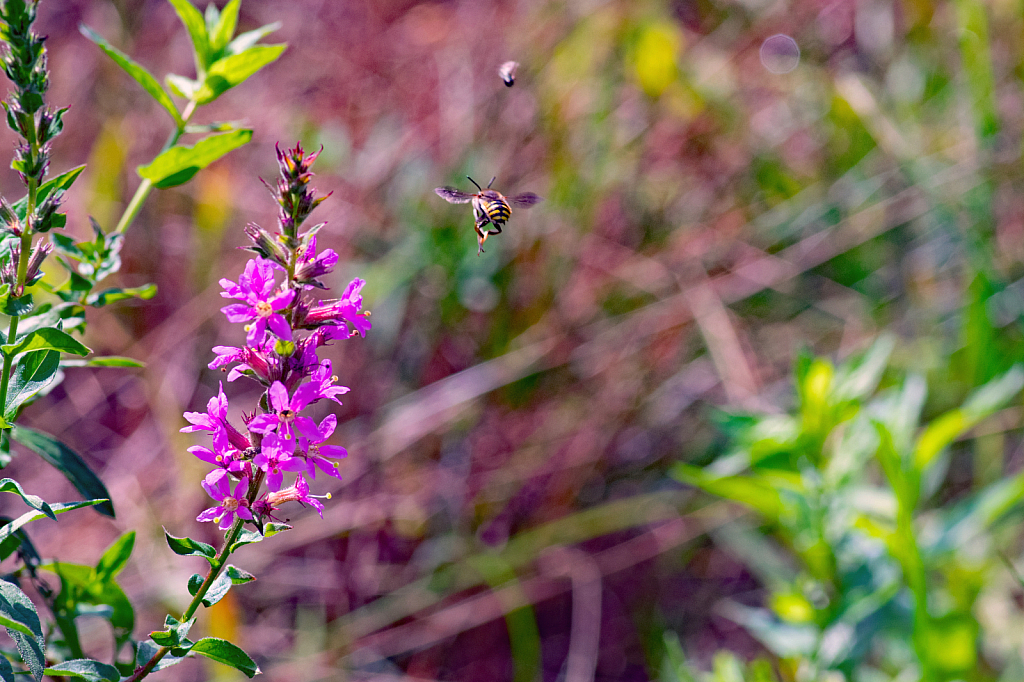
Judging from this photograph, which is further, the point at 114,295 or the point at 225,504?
the point at 114,295

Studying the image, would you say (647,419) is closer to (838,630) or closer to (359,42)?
(838,630)

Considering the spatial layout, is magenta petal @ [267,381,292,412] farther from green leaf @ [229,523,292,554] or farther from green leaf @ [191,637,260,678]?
green leaf @ [191,637,260,678]

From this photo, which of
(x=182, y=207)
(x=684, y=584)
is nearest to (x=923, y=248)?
(x=684, y=584)

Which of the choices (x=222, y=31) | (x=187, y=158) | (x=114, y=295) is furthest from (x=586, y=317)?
(x=114, y=295)

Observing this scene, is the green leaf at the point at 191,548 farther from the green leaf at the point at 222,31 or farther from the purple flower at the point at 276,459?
the green leaf at the point at 222,31

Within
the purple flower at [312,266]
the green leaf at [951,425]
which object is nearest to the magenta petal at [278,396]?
the purple flower at [312,266]

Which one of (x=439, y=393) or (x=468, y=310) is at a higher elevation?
(x=468, y=310)

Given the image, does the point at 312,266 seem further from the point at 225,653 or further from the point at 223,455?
the point at 225,653
